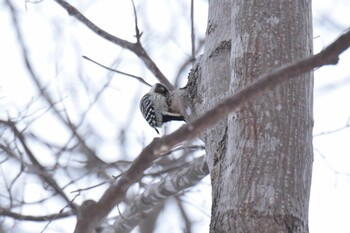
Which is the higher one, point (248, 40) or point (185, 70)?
point (185, 70)

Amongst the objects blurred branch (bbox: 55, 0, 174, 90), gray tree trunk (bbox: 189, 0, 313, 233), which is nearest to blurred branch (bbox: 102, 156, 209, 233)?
blurred branch (bbox: 55, 0, 174, 90)

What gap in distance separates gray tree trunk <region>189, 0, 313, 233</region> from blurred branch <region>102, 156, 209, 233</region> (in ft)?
4.85

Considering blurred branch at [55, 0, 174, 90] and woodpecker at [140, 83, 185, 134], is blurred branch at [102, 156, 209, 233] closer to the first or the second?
woodpecker at [140, 83, 185, 134]

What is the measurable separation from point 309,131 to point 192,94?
0.78 metres

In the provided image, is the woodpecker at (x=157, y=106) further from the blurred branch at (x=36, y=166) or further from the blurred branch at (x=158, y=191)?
the blurred branch at (x=36, y=166)

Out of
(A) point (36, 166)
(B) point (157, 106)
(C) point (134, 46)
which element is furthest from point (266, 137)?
(A) point (36, 166)

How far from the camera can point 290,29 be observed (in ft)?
6.22

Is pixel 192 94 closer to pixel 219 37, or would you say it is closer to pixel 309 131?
pixel 219 37

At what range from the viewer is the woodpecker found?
3471mm

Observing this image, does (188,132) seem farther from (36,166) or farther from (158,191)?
(36,166)

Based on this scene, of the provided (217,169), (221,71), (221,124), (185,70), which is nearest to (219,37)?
(221,71)

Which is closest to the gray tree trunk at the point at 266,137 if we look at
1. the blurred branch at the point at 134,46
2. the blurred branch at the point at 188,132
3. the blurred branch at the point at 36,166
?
the blurred branch at the point at 188,132

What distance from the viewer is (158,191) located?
12.1 feet

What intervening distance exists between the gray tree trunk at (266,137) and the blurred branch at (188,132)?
58 centimetres
